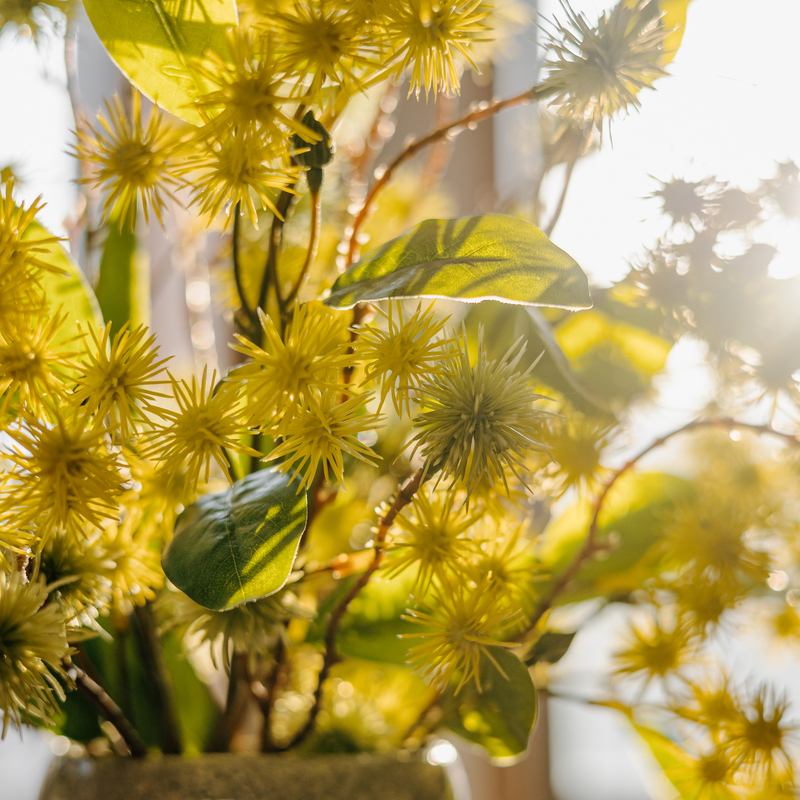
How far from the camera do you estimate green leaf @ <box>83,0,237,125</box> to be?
0.71ft

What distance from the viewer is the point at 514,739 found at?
0.27 metres

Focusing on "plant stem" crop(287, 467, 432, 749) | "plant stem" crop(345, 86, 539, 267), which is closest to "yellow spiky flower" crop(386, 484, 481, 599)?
"plant stem" crop(287, 467, 432, 749)

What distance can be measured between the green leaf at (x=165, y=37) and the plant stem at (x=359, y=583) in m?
0.15

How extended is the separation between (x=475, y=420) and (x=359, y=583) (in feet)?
0.28

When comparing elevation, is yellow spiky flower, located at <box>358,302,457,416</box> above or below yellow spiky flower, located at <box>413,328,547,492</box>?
above

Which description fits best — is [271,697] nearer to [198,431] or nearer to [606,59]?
[198,431]

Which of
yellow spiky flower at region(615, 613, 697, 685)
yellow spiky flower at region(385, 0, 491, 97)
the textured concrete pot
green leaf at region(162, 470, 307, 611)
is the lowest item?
the textured concrete pot

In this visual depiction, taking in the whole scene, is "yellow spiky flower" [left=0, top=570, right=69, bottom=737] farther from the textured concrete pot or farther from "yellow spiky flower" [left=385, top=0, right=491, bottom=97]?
"yellow spiky flower" [left=385, top=0, right=491, bottom=97]

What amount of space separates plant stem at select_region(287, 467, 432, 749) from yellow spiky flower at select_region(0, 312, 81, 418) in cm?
11

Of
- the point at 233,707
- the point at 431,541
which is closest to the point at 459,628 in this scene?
the point at 431,541

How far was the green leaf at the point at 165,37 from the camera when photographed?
8.6 inches

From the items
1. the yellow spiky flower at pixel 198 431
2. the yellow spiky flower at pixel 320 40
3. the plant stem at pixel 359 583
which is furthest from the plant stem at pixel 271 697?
the yellow spiky flower at pixel 320 40

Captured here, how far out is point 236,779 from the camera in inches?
10.0

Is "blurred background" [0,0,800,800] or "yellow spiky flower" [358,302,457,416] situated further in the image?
"blurred background" [0,0,800,800]
